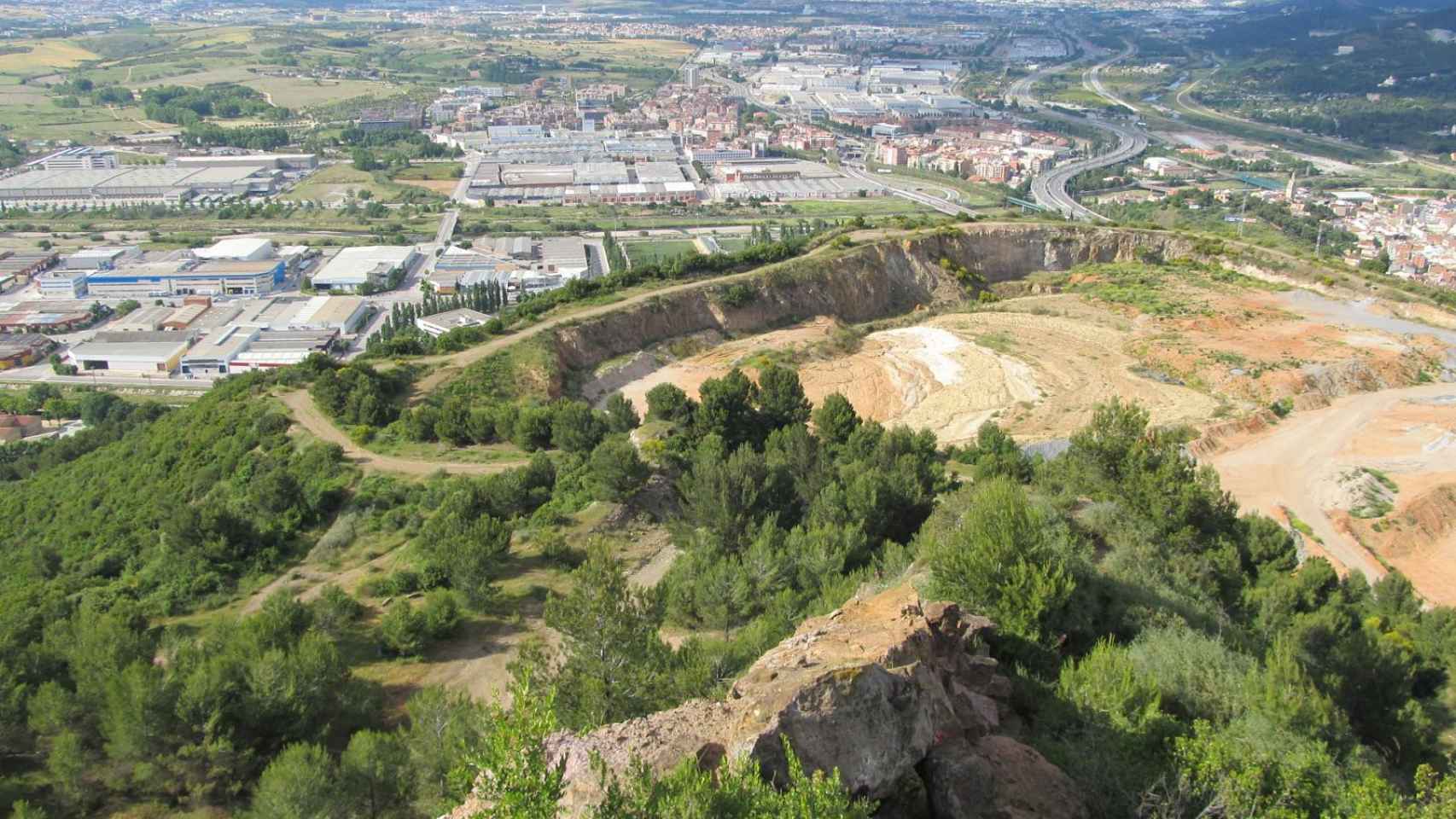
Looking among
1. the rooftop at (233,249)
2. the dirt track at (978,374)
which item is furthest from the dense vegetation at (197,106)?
the dirt track at (978,374)

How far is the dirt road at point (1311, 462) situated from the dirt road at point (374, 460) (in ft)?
84.2

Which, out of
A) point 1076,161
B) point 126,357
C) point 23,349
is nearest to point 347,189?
point 23,349

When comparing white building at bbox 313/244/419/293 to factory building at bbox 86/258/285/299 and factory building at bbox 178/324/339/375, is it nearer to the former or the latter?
factory building at bbox 86/258/285/299

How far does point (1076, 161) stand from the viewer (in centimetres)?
10906

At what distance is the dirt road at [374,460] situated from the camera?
2900 centimetres

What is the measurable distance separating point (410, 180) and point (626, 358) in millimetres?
70199

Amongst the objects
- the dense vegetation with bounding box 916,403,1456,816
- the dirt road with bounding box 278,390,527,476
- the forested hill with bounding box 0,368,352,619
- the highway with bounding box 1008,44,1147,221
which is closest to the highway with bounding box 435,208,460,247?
the forested hill with bounding box 0,368,352,619

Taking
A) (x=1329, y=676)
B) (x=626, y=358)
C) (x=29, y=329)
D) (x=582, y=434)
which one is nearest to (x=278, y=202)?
(x=29, y=329)

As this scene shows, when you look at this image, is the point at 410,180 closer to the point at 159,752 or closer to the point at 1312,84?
the point at 159,752

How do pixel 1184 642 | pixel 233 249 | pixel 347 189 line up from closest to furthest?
1. pixel 1184 642
2. pixel 233 249
3. pixel 347 189

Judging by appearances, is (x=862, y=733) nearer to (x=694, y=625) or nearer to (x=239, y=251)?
(x=694, y=625)

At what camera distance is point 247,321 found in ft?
208

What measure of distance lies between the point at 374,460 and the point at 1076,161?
10087 centimetres

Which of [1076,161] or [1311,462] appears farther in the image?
[1076,161]
